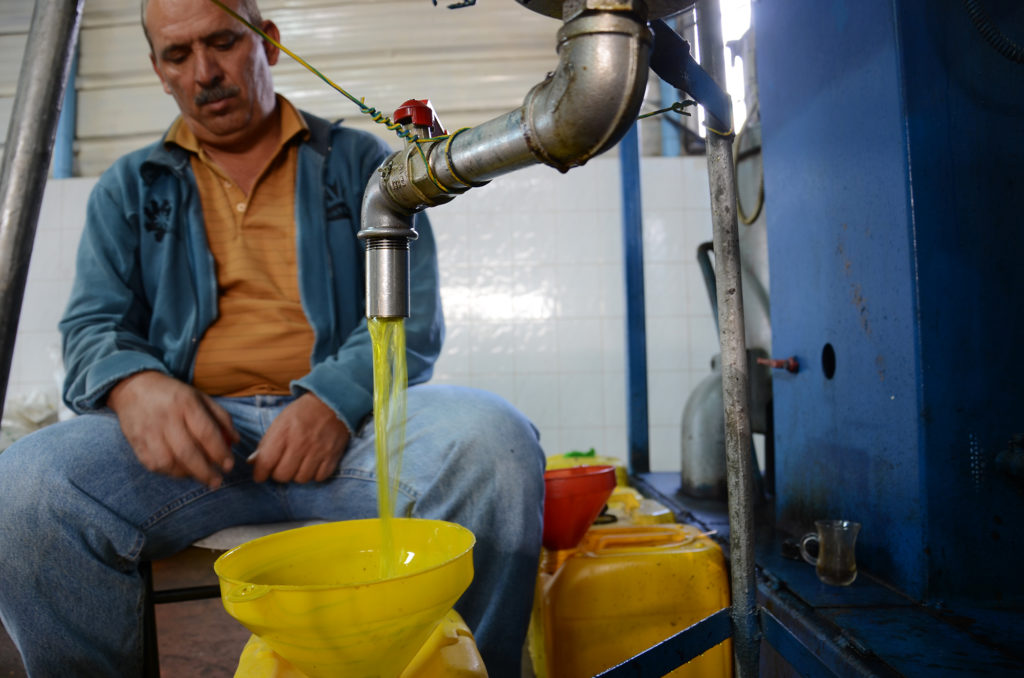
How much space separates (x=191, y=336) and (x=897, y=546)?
1088mm

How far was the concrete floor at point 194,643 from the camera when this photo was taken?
1304mm

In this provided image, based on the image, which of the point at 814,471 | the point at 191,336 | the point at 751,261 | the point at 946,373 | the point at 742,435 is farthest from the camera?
the point at 751,261

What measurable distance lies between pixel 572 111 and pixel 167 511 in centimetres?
75

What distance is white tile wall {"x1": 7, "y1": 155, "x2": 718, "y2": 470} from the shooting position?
274 centimetres

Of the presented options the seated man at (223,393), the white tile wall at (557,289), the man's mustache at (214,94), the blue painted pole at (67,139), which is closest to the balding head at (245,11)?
the seated man at (223,393)

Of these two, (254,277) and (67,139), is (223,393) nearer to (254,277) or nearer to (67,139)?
(254,277)

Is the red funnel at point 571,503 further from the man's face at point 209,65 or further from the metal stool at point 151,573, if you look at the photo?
the man's face at point 209,65

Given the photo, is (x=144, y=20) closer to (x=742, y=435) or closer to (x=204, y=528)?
(x=204, y=528)

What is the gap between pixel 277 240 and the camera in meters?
1.08

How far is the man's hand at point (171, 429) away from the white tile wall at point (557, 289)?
73.8 inches

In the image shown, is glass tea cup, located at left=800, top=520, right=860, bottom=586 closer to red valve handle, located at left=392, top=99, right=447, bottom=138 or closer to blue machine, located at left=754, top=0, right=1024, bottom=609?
blue machine, located at left=754, top=0, right=1024, bottom=609

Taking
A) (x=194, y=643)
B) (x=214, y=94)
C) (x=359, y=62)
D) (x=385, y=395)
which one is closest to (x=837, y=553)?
(x=385, y=395)

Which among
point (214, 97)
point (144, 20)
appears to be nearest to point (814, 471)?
point (214, 97)

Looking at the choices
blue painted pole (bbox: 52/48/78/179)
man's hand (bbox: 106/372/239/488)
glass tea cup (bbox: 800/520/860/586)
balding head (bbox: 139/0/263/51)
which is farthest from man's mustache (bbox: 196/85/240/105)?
blue painted pole (bbox: 52/48/78/179)
